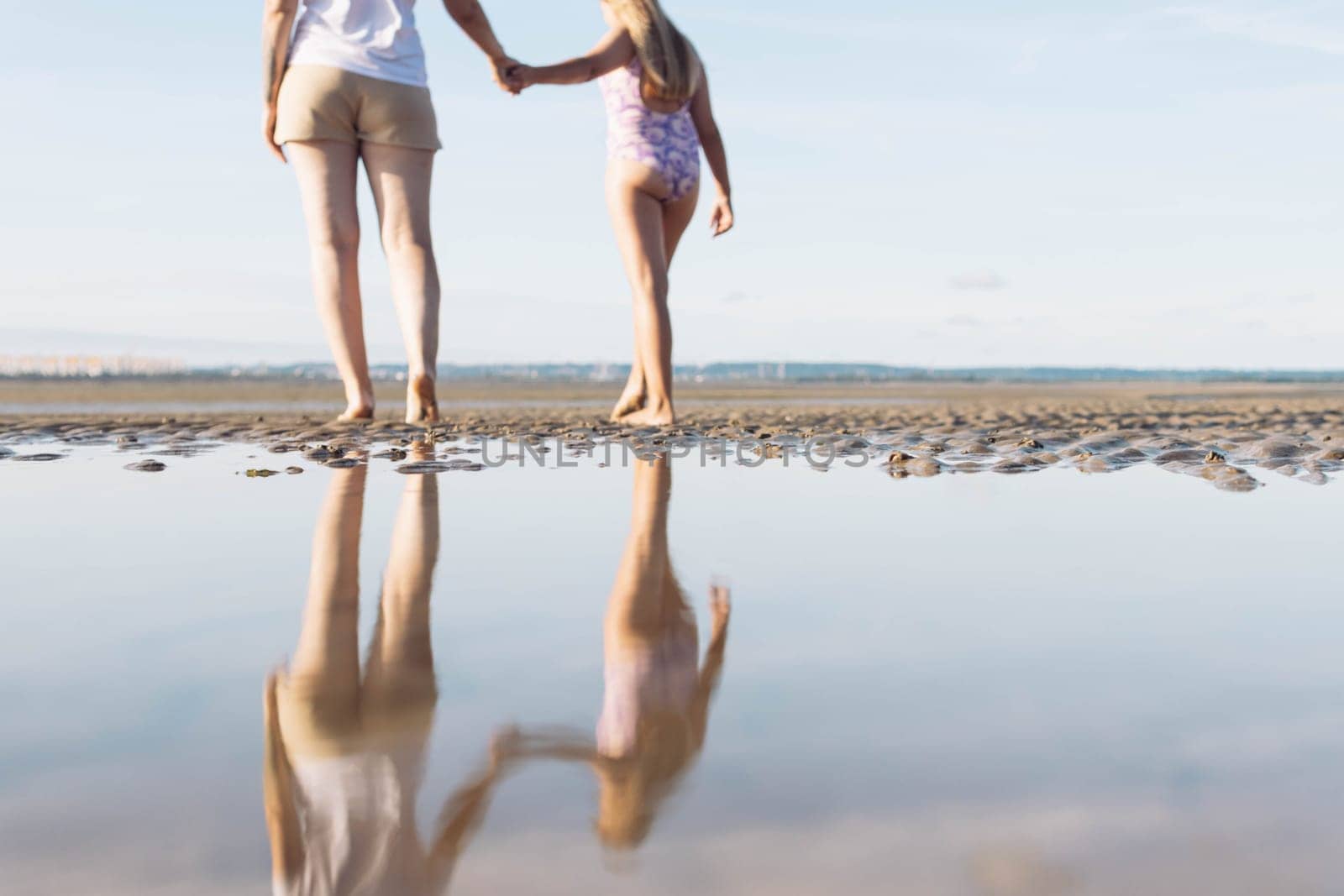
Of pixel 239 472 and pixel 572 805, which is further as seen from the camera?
pixel 239 472

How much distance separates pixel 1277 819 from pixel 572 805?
46 cm

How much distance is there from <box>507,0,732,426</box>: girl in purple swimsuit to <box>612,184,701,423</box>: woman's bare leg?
2 centimetres

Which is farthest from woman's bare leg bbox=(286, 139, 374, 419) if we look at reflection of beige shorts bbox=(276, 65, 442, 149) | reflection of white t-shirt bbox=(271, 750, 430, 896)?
reflection of white t-shirt bbox=(271, 750, 430, 896)

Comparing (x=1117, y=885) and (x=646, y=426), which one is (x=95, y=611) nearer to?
(x=1117, y=885)

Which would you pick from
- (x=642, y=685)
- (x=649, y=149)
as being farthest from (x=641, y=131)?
(x=642, y=685)

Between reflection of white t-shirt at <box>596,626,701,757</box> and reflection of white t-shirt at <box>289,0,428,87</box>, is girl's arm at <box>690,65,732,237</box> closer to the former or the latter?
reflection of white t-shirt at <box>289,0,428,87</box>

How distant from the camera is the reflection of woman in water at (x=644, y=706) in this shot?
82 cm

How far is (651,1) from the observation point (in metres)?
4.98

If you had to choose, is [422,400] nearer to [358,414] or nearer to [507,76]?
[358,414]

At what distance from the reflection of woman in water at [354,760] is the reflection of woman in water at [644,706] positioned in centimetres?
8

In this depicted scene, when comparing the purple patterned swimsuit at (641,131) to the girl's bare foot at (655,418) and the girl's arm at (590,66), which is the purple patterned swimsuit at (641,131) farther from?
the girl's bare foot at (655,418)

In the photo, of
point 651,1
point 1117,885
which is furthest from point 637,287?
point 1117,885

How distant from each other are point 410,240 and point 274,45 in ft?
2.85

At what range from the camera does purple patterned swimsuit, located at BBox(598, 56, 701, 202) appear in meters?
5.14
